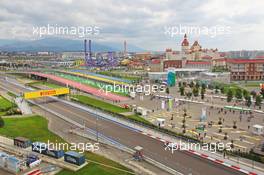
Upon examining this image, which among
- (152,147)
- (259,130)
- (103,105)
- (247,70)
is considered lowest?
(152,147)

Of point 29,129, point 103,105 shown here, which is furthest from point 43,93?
point 29,129

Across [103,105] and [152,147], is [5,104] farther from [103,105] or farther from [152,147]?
[152,147]

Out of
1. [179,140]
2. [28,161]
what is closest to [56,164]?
[28,161]

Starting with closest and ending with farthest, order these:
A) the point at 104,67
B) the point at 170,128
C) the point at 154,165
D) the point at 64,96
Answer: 1. the point at 154,165
2. the point at 170,128
3. the point at 64,96
4. the point at 104,67

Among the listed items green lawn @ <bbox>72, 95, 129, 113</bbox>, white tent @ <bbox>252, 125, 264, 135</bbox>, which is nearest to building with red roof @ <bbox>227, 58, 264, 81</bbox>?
green lawn @ <bbox>72, 95, 129, 113</bbox>

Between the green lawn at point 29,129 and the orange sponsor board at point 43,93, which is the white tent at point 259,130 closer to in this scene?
the green lawn at point 29,129

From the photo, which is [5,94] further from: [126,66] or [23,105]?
[126,66]

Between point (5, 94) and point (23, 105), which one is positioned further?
point (5, 94)

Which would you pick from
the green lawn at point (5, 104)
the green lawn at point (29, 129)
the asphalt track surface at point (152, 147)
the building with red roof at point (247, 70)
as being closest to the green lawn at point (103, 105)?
the asphalt track surface at point (152, 147)
